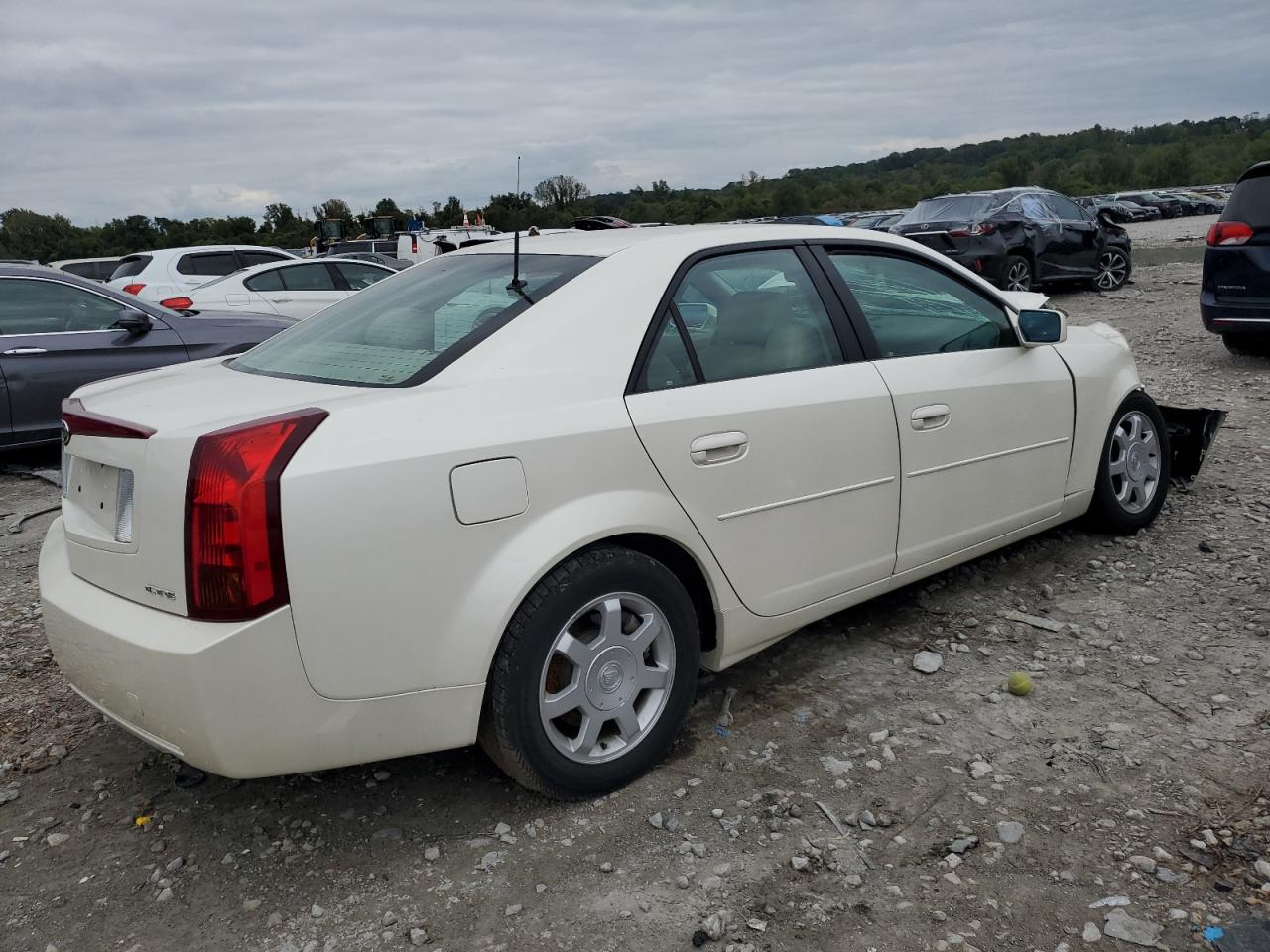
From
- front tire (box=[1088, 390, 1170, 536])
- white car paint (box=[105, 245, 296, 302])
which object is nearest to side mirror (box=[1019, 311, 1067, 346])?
front tire (box=[1088, 390, 1170, 536])

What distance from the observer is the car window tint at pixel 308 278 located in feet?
40.9

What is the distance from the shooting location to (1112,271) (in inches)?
621

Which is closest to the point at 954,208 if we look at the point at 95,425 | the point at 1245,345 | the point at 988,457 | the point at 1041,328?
the point at 1245,345

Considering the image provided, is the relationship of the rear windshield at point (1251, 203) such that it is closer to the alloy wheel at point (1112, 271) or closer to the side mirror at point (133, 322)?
the alloy wheel at point (1112, 271)

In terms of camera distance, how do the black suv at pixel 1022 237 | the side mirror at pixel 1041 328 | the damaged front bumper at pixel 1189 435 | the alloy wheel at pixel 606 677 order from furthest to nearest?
1. the black suv at pixel 1022 237
2. the damaged front bumper at pixel 1189 435
3. the side mirror at pixel 1041 328
4. the alloy wheel at pixel 606 677

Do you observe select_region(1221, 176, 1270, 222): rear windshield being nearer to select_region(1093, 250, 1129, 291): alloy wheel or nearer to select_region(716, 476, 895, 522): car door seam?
select_region(716, 476, 895, 522): car door seam

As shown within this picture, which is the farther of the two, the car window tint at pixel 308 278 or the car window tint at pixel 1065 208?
the car window tint at pixel 1065 208

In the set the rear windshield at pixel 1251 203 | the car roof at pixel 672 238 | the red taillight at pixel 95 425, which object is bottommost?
the red taillight at pixel 95 425

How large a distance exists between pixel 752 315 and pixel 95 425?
1923mm

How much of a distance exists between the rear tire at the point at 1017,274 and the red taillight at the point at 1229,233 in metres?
5.34

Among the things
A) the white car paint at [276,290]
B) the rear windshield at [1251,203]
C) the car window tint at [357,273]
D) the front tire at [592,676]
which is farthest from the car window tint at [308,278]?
the front tire at [592,676]

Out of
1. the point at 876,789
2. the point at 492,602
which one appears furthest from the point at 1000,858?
the point at 492,602

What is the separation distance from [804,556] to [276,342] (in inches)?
74.7

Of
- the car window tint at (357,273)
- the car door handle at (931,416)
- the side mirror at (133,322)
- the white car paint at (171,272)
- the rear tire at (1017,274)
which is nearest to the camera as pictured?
the car door handle at (931,416)
